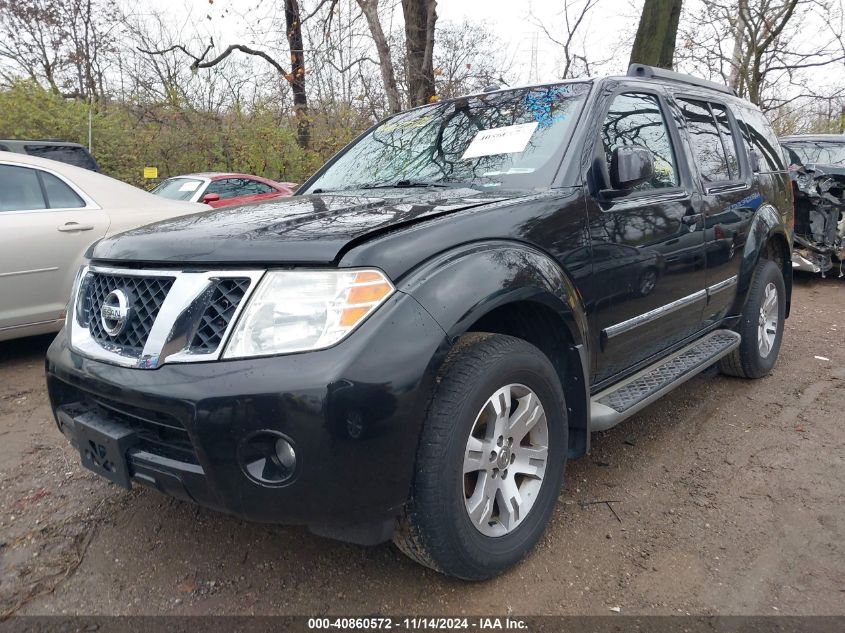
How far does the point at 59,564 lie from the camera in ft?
7.55

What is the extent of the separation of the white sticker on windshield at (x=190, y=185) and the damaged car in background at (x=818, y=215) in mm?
8150

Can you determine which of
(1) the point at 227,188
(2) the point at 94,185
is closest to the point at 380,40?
(1) the point at 227,188

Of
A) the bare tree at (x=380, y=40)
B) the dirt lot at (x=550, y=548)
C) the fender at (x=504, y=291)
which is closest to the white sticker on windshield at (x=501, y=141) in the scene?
the fender at (x=504, y=291)

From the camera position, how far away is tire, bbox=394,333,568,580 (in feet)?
6.15

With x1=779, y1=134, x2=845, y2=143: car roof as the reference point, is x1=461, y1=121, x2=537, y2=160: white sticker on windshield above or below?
above

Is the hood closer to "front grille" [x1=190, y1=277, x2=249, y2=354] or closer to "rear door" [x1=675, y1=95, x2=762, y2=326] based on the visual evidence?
"front grille" [x1=190, y1=277, x2=249, y2=354]

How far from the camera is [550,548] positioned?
240cm

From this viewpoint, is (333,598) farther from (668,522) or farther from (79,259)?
(79,259)

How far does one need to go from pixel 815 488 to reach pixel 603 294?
4.61ft

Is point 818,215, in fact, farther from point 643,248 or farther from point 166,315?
point 166,315

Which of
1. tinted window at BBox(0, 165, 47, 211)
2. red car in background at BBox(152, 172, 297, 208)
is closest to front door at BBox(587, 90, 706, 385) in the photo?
tinted window at BBox(0, 165, 47, 211)

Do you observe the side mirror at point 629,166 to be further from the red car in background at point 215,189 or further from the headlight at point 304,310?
the red car in background at point 215,189

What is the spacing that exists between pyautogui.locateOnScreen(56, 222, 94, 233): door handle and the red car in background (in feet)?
13.6

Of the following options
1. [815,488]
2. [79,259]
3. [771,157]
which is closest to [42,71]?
[79,259]
